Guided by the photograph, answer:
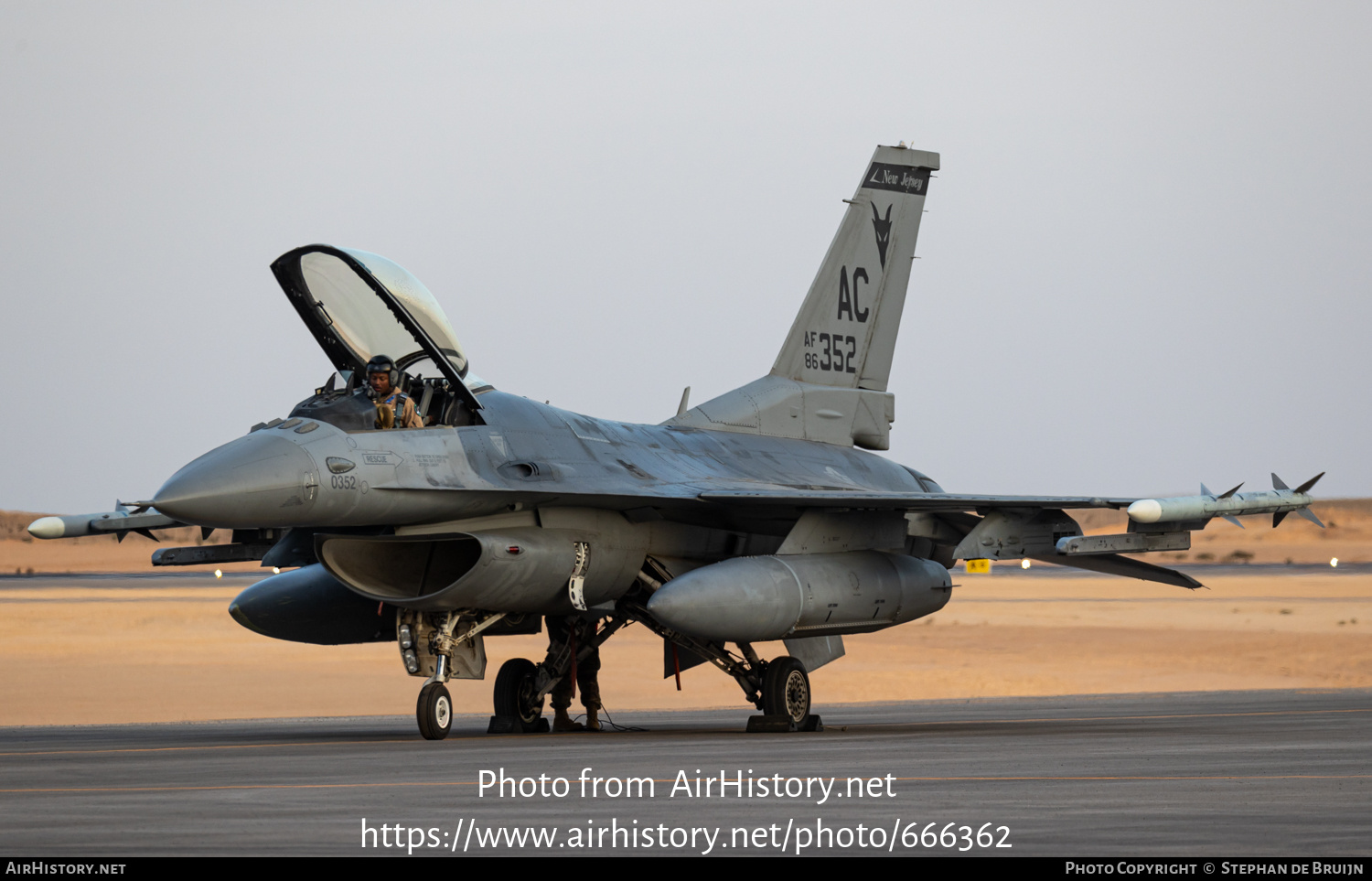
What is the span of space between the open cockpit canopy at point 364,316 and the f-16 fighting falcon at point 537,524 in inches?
0.7

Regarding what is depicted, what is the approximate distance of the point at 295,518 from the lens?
1246cm

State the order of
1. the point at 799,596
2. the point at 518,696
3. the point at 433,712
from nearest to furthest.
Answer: the point at 433,712, the point at 799,596, the point at 518,696

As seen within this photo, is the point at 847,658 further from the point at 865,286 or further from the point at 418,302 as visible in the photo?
the point at 418,302

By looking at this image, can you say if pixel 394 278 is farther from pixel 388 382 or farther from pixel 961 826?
pixel 961 826

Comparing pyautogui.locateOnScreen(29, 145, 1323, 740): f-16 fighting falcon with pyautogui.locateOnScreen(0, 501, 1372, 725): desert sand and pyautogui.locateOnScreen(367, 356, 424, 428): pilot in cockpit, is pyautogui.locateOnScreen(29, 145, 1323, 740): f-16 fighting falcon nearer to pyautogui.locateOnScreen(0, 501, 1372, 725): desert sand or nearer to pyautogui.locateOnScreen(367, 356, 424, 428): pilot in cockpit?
pyautogui.locateOnScreen(367, 356, 424, 428): pilot in cockpit

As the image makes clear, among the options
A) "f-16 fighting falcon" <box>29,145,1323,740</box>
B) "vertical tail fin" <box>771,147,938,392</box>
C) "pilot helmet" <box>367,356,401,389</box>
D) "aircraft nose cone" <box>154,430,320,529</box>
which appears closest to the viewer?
"aircraft nose cone" <box>154,430,320,529</box>

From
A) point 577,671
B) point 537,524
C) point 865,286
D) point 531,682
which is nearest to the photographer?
point 537,524

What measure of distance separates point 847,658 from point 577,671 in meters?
15.0

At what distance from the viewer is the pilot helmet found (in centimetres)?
1357

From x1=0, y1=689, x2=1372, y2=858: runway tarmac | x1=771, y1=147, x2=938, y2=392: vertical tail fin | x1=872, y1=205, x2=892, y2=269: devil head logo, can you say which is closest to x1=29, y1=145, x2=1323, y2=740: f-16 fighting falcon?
x1=0, y1=689, x2=1372, y2=858: runway tarmac

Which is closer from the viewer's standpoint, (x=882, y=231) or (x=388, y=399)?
(x=388, y=399)

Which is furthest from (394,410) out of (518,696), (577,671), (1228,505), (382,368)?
(1228,505)

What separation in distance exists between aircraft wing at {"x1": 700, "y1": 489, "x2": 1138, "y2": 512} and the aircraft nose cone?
3865 millimetres

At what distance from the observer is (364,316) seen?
1394 cm
